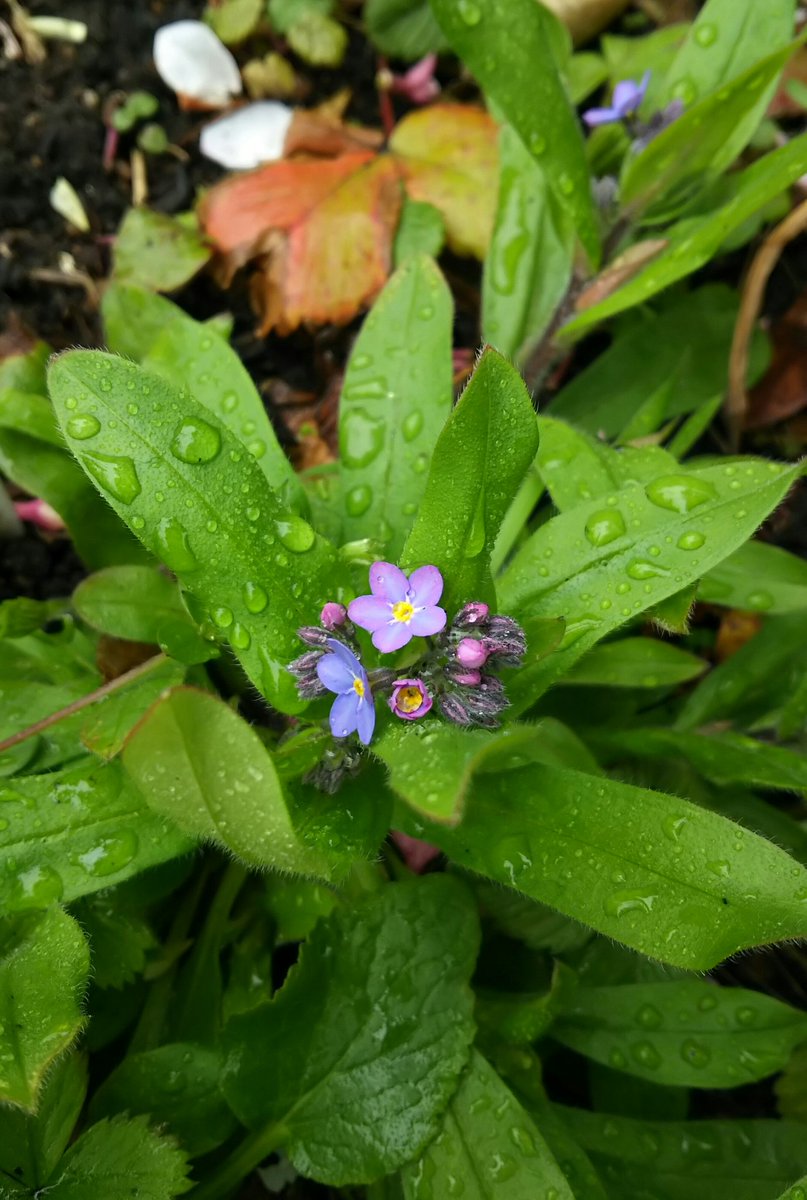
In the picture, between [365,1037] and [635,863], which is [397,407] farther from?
[365,1037]

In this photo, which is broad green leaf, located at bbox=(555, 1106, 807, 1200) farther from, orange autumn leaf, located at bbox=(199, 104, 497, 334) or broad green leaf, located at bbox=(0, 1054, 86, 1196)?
orange autumn leaf, located at bbox=(199, 104, 497, 334)

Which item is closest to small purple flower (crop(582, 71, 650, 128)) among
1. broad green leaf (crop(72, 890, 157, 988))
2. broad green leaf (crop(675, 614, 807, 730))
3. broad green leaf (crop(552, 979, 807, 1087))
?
broad green leaf (crop(675, 614, 807, 730))

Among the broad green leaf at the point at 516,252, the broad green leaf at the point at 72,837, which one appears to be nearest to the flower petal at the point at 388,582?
the broad green leaf at the point at 72,837

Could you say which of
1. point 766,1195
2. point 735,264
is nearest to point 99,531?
point 766,1195

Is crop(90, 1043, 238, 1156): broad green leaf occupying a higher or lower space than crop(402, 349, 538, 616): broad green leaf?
lower

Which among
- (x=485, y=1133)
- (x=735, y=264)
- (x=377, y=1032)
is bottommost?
(x=485, y=1133)

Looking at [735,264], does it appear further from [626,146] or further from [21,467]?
[21,467]
